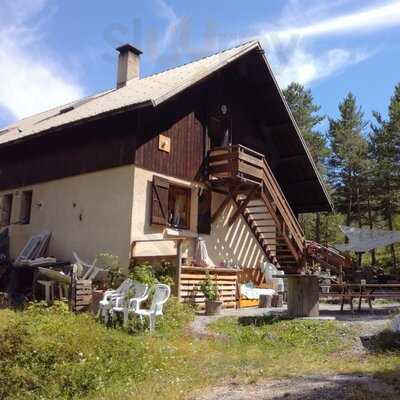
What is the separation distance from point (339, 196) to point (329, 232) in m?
2.74

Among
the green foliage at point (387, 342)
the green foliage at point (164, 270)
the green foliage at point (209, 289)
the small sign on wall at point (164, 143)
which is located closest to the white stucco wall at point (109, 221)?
the green foliage at point (164, 270)

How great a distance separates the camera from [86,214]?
42.8 feet

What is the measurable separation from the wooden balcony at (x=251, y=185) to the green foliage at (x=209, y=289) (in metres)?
3.10

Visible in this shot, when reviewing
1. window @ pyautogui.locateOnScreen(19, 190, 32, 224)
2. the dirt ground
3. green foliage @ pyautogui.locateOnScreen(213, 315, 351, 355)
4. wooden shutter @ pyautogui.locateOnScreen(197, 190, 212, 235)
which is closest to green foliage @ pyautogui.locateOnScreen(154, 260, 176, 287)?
green foliage @ pyautogui.locateOnScreen(213, 315, 351, 355)

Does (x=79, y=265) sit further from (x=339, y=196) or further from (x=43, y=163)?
(x=339, y=196)

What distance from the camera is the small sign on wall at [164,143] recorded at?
12.8 metres

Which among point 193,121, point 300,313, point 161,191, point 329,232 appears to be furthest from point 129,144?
point 329,232

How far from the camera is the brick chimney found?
17188 mm

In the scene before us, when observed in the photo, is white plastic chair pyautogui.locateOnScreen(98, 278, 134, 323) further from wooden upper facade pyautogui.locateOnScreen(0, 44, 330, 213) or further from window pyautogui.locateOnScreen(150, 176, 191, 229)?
wooden upper facade pyautogui.locateOnScreen(0, 44, 330, 213)

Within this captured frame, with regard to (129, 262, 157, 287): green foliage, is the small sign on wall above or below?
above

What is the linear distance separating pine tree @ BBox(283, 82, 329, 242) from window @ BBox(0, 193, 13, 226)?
21396 millimetres

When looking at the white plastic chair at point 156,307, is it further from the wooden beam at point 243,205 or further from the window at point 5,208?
the window at point 5,208

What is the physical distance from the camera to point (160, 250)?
12.5 m

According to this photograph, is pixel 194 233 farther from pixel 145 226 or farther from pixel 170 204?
pixel 145 226
